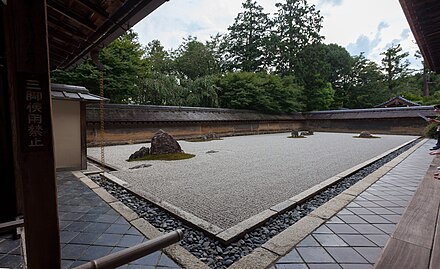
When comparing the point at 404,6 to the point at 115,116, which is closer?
the point at 404,6

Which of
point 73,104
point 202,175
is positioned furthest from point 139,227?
point 73,104

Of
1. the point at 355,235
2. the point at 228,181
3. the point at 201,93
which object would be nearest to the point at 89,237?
the point at 228,181

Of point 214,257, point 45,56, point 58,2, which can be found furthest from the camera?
point 58,2

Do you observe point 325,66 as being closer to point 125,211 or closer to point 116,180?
point 116,180

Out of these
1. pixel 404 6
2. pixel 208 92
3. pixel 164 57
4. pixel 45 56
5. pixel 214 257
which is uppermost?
pixel 164 57

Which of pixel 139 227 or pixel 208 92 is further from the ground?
pixel 208 92

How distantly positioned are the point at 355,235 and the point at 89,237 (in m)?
2.28

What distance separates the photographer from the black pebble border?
167 centimetres

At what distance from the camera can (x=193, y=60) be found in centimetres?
1722

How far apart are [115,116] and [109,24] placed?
7.40 m

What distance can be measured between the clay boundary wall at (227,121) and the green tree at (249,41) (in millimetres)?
7782

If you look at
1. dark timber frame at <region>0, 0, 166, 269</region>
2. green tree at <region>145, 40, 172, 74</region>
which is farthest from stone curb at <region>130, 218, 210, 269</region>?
green tree at <region>145, 40, 172, 74</region>

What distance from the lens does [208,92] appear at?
14.4m

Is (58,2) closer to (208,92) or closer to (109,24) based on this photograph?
(109,24)
